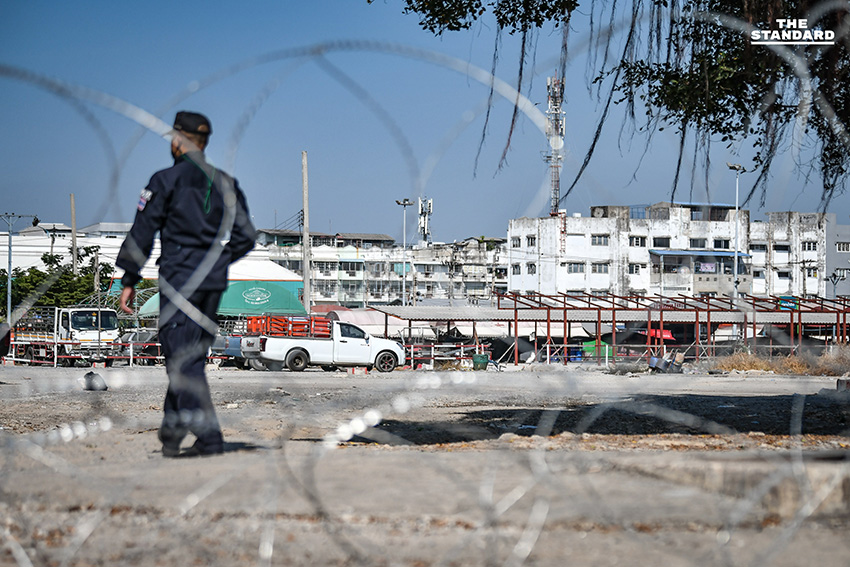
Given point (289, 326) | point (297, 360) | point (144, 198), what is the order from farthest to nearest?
1. point (289, 326)
2. point (297, 360)
3. point (144, 198)

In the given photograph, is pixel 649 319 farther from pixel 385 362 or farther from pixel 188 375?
pixel 188 375

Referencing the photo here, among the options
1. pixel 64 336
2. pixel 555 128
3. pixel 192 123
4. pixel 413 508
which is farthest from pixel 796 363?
pixel 413 508

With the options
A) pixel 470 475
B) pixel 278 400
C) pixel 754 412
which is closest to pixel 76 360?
pixel 278 400

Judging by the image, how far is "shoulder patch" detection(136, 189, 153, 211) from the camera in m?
3.97

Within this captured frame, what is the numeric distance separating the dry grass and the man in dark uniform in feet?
79.4

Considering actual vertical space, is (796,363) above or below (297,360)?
below

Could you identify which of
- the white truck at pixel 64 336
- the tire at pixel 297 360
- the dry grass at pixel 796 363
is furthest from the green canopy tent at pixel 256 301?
the dry grass at pixel 796 363

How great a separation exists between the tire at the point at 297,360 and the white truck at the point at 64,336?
529 cm

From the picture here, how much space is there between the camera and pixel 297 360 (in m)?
22.7

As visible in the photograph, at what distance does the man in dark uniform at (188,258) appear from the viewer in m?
3.98

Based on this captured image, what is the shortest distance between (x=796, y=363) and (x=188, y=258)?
2594 cm

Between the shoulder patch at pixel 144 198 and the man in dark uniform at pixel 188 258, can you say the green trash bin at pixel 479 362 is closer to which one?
the man in dark uniform at pixel 188 258

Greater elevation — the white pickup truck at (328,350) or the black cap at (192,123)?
the black cap at (192,123)

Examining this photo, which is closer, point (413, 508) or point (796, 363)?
point (413, 508)
